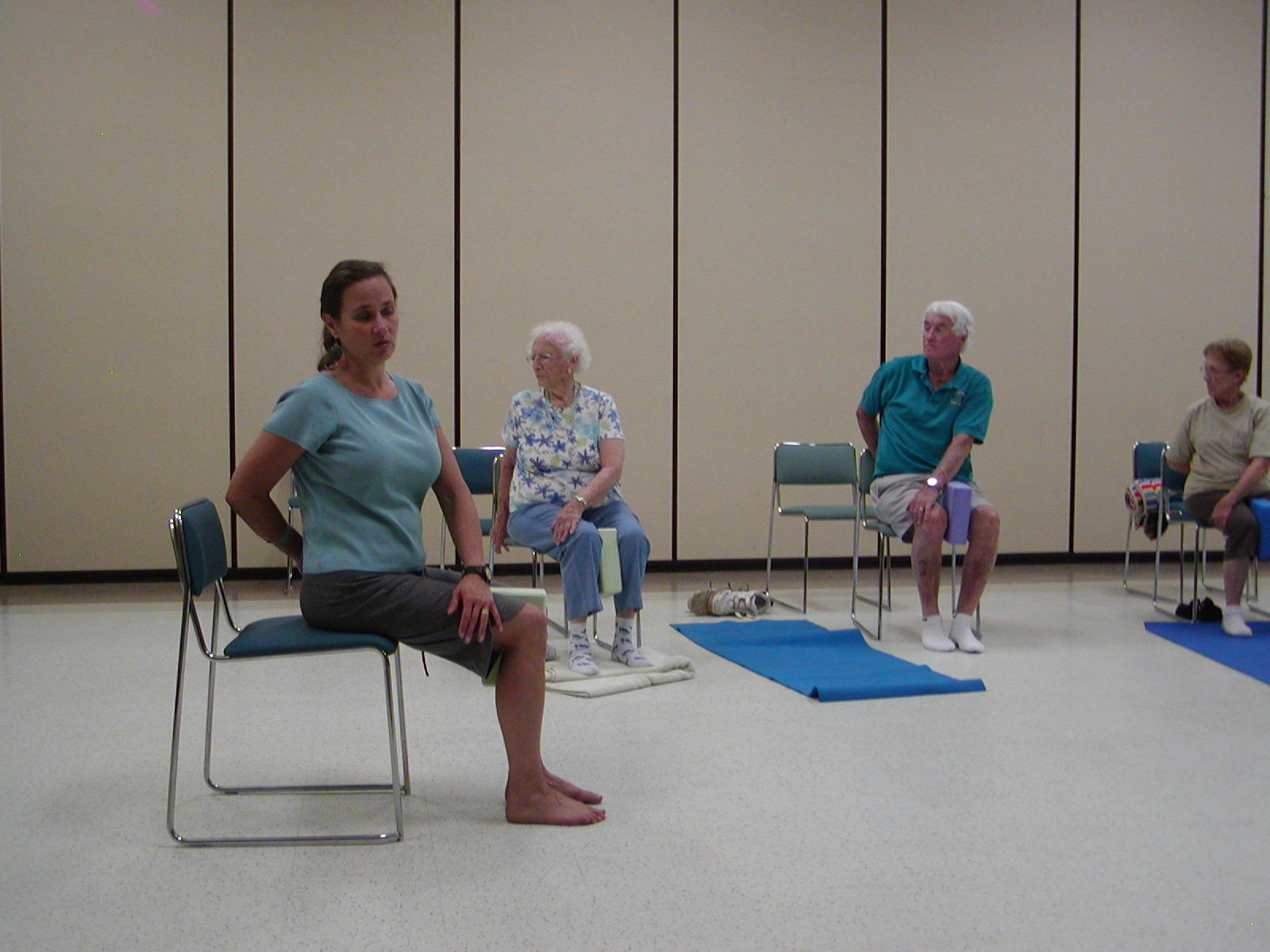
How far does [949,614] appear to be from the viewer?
197 inches

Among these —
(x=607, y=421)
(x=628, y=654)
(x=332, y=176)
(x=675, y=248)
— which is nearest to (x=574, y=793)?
(x=628, y=654)

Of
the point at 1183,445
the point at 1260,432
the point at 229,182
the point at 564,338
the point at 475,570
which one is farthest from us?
the point at 229,182

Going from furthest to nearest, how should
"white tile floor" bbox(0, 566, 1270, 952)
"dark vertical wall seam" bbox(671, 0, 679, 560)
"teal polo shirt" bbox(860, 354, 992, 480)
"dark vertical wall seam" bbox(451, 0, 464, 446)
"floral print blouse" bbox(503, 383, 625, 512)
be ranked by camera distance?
"dark vertical wall seam" bbox(671, 0, 679, 560) → "dark vertical wall seam" bbox(451, 0, 464, 446) → "teal polo shirt" bbox(860, 354, 992, 480) → "floral print blouse" bbox(503, 383, 625, 512) → "white tile floor" bbox(0, 566, 1270, 952)

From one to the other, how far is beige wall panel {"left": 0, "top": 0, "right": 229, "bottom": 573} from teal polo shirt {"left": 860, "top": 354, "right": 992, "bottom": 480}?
349cm

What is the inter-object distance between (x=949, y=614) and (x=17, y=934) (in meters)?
3.94

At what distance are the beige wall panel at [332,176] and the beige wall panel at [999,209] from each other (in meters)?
2.59

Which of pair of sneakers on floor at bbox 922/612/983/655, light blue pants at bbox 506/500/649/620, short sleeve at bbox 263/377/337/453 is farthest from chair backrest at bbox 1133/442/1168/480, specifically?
short sleeve at bbox 263/377/337/453

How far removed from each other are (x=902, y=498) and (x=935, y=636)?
1.83 ft

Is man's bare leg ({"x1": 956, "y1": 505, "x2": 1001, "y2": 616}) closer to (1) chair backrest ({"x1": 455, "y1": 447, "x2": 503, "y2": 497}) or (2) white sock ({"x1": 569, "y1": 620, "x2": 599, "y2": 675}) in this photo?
(2) white sock ({"x1": 569, "y1": 620, "x2": 599, "y2": 675})

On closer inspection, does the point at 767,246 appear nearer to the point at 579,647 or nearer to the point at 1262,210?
the point at 1262,210

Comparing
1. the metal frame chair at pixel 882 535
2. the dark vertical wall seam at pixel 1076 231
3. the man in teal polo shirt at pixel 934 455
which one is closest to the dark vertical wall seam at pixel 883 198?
the dark vertical wall seam at pixel 1076 231

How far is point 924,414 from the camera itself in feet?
14.9

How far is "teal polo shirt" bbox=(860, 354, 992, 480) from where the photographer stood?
4.49m

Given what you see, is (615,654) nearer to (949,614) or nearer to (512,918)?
(949,614)
